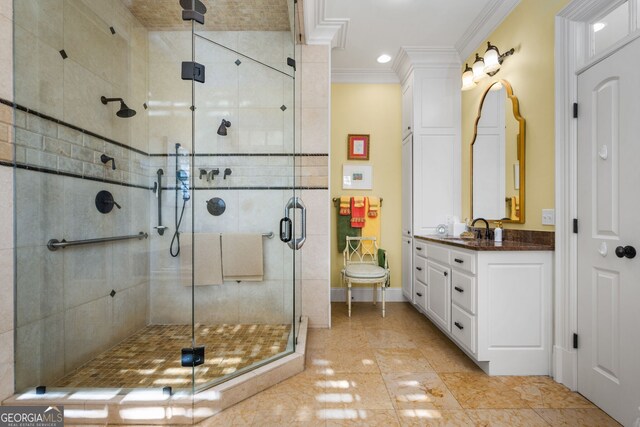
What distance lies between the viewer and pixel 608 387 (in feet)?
5.19

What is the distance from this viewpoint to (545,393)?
1.76m

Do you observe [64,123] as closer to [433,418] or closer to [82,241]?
[82,241]

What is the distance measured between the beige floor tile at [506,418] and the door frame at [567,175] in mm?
472

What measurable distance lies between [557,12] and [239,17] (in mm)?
2147

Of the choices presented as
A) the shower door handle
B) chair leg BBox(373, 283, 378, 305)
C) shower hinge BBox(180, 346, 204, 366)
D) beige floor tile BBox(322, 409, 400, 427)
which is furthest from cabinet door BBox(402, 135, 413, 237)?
shower hinge BBox(180, 346, 204, 366)

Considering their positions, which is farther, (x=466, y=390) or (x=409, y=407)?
(x=466, y=390)

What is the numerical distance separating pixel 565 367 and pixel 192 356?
2.24m

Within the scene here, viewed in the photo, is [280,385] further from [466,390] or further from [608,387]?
[608,387]

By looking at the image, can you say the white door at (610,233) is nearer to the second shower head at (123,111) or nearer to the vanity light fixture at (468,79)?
the vanity light fixture at (468,79)

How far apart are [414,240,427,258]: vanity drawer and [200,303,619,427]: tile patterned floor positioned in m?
0.85

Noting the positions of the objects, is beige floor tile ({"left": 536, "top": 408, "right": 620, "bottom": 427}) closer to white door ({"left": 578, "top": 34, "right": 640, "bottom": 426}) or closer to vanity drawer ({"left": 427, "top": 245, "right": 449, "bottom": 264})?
white door ({"left": 578, "top": 34, "right": 640, "bottom": 426})

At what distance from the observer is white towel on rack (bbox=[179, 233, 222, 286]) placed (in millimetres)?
2184

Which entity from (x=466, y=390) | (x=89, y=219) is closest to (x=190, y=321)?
(x=89, y=219)

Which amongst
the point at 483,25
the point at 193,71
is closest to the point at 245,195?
the point at 193,71
